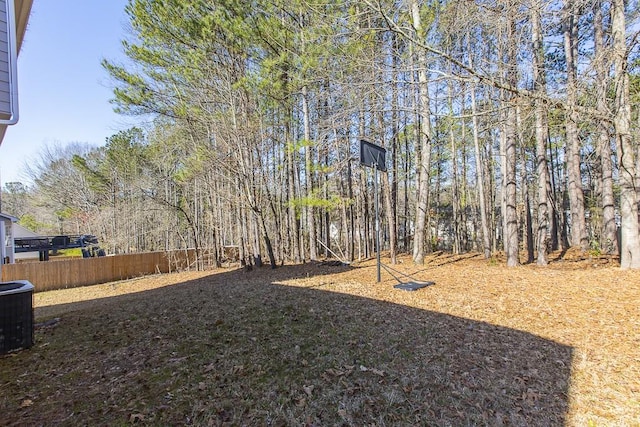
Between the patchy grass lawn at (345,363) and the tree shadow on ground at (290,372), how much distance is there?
13 mm

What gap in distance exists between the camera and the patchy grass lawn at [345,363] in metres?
2.31

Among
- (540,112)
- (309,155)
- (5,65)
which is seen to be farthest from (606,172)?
(5,65)

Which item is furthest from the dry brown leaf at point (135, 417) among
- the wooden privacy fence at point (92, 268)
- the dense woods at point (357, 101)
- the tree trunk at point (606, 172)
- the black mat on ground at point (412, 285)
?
the wooden privacy fence at point (92, 268)

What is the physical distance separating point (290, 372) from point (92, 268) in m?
13.8

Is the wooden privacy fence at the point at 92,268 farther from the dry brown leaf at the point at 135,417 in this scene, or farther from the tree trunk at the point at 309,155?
the dry brown leaf at the point at 135,417

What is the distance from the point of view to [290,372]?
2.78 metres

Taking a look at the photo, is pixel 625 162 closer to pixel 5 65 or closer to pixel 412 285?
pixel 412 285

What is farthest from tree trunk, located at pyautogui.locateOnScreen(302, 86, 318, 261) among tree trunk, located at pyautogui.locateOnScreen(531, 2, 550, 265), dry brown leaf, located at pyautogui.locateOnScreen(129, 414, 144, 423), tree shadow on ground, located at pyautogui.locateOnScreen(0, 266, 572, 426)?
dry brown leaf, located at pyautogui.locateOnScreen(129, 414, 144, 423)

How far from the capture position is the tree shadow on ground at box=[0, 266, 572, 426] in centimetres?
228

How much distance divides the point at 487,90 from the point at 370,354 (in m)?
6.80

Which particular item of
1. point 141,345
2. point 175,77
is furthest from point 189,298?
point 175,77

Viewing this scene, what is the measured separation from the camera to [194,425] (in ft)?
6.94

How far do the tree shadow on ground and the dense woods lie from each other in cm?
426

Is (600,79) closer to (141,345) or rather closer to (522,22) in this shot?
(522,22)
